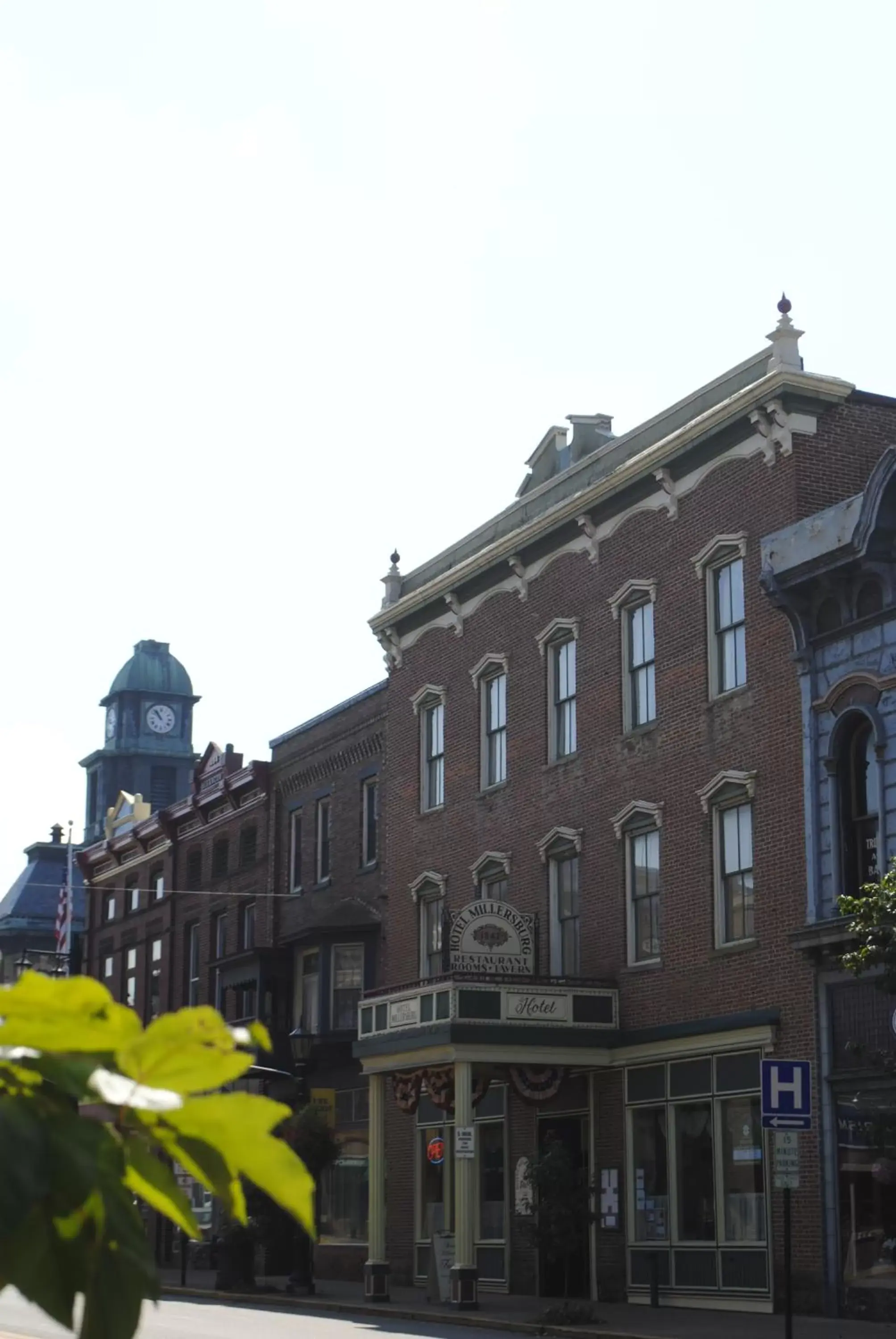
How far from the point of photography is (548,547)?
34031 millimetres

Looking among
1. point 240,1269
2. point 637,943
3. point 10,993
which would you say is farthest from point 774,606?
point 10,993

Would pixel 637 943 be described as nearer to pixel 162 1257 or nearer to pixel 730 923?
pixel 730 923

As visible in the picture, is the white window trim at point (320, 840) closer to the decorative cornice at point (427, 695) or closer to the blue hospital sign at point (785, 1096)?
the decorative cornice at point (427, 695)

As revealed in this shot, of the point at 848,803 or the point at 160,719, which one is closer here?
the point at 848,803

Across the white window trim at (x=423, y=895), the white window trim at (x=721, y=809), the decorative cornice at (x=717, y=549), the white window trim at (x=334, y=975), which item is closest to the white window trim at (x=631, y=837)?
the white window trim at (x=721, y=809)

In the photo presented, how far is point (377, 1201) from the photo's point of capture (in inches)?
1298

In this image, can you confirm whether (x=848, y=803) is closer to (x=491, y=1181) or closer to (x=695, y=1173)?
(x=695, y=1173)

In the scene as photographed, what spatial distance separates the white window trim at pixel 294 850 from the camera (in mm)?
43938

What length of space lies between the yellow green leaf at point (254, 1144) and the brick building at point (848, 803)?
23070mm

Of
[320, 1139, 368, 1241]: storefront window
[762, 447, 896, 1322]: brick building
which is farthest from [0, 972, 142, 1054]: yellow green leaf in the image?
[320, 1139, 368, 1241]: storefront window

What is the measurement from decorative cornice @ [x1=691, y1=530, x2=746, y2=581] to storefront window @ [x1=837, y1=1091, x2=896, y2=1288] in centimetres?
799

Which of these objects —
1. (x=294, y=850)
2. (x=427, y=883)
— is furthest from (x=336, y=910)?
(x=427, y=883)

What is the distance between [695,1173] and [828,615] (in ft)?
27.1

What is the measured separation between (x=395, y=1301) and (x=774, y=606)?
42.5 feet
